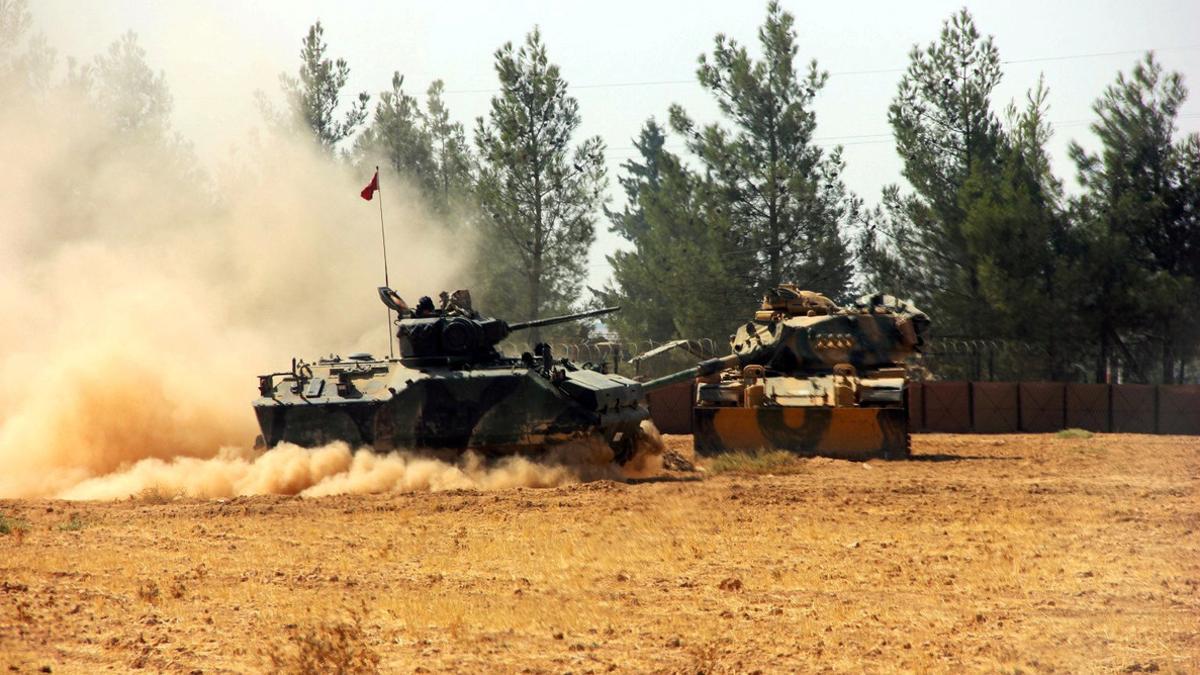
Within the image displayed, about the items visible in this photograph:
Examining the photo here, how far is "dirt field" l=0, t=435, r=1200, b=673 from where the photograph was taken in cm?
907

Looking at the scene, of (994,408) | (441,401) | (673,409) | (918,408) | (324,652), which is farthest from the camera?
(673,409)

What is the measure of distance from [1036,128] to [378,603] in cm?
3076

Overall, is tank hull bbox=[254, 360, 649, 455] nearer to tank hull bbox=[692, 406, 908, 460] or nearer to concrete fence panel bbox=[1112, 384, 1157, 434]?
tank hull bbox=[692, 406, 908, 460]

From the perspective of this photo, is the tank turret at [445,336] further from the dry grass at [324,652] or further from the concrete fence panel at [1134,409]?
the concrete fence panel at [1134,409]

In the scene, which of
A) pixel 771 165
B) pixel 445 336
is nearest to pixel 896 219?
pixel 771 165

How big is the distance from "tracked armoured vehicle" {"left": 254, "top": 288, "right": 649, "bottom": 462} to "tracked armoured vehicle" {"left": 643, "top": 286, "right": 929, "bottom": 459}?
3.88m

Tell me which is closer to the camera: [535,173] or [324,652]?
[324,652]

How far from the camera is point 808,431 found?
22484 mm

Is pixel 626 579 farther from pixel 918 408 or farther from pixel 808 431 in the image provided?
pixel 918 408

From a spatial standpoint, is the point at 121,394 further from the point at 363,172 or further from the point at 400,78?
the point at 400,78

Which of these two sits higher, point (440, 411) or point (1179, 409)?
point (440, 411)

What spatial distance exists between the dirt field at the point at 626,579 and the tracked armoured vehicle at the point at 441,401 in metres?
1.27

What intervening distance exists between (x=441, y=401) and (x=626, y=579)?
741 centimetres

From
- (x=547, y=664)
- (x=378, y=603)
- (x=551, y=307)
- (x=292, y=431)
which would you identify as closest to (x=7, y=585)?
(x=378, y=603)
